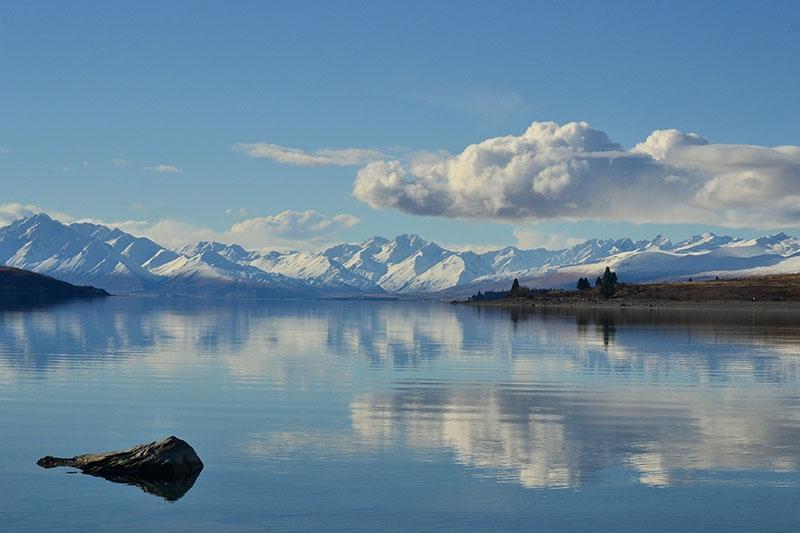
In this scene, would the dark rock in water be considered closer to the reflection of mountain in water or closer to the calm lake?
the calm lake

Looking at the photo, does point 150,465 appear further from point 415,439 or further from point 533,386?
point 533,386

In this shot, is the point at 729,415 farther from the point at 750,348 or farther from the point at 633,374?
the point at 750,348

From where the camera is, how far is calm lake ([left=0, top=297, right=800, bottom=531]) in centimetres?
2964

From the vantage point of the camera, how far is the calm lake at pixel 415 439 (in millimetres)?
29641

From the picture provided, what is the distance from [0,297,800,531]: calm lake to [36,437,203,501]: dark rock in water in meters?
0.71

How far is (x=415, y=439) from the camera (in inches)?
1657

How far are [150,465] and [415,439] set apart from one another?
12.4m

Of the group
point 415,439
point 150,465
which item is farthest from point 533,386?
point 150,465

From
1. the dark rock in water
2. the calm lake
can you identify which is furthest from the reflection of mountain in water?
the dark rock in water

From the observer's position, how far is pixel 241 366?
7756 cm

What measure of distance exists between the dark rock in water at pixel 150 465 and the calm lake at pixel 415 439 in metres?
0.71

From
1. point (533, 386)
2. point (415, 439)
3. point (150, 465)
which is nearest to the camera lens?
point (150, 465)

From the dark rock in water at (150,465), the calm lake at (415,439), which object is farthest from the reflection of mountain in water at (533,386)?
the dark rock in water at (150,465)

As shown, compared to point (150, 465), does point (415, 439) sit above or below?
below
